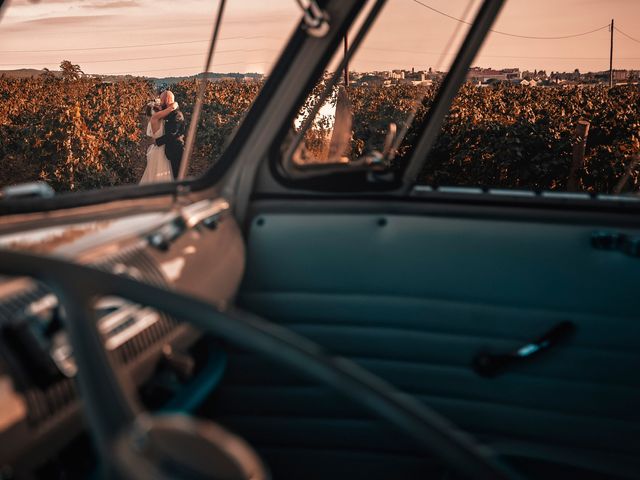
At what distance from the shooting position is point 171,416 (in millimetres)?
814

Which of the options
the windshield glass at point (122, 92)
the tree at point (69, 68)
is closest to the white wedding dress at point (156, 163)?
the windshield glass at point (122, 92)

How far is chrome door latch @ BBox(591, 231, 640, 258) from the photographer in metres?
2.24

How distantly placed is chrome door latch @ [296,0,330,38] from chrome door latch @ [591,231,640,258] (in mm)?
986

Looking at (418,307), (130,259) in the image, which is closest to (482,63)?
(418,307)

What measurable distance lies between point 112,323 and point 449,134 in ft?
63.0

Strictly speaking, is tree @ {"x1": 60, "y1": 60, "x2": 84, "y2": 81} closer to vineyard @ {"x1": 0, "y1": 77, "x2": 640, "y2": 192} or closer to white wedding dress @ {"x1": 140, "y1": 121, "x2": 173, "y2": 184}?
vineyard @ {"x1": 0, "y1": 77, "x2": 640, "y2": 192}

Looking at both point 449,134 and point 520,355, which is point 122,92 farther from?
point 520,355

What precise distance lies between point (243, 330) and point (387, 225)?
1485 mm

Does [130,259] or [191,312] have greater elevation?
[191,312]

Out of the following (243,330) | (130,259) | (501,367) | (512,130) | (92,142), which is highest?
(243,330)

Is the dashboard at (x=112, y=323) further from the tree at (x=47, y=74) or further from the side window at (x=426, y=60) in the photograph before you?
the tree at (x=47, y=74)

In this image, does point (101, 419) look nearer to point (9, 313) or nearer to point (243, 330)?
point (243, 330)

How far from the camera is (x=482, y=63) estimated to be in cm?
279

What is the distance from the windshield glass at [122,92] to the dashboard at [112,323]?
42 cm
